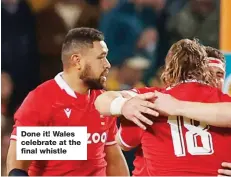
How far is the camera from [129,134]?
119 cm

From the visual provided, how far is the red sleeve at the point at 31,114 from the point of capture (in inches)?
56.3

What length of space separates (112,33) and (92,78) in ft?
0.57

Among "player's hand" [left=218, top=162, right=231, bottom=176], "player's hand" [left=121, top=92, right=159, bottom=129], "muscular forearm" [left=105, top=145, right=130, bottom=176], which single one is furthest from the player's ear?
"player's hand" [left=218, top=162, right=231, bottom=176]

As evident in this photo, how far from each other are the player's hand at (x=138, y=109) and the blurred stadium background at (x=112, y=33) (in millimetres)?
406

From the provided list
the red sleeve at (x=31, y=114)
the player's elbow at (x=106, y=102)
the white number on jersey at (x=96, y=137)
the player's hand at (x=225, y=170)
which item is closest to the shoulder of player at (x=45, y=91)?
the red sleeve at (x=31, y=114)

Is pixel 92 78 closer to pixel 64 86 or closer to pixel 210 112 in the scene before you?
pixel 64 86

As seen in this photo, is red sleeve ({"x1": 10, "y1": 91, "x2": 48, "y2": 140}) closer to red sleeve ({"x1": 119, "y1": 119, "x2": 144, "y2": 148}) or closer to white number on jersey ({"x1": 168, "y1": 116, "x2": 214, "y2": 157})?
red sleeve ({"x1": 119, "y1": 119, "x2": 144, "y2": 148})

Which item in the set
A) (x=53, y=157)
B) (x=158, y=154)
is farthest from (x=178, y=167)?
(x=53, y=157)

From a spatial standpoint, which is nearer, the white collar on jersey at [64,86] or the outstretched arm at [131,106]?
the outstretched arm at [131,106]

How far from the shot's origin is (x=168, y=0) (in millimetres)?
1577

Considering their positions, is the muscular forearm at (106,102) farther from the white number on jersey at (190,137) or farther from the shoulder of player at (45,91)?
the shoulder of player at (45,91)

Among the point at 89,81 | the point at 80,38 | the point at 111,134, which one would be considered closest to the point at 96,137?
the point at 111,134

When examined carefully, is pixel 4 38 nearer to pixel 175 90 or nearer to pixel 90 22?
pixel 90 22

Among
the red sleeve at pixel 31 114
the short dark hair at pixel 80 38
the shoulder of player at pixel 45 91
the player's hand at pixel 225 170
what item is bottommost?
the player's hand at pixel 225 170
